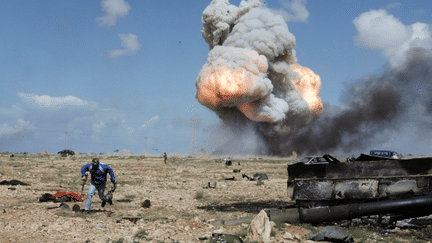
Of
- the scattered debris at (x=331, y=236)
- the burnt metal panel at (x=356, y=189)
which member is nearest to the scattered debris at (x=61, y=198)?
the scattered debris at (x=331, y=236)

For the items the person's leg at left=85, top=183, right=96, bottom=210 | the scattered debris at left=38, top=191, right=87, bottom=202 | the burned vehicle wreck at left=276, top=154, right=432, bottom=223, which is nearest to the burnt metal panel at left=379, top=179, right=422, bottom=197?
the burned vehicle wreck at left=276, top=154, right=432, bottom=223

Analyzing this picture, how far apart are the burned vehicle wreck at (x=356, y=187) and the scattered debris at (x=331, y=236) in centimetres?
112

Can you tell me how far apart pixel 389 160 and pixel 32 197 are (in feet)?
47.8

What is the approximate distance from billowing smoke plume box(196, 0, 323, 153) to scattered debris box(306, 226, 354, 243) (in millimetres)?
40998

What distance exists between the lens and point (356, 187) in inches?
412

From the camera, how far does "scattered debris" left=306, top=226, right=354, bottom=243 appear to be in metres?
8.84

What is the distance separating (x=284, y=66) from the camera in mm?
59812

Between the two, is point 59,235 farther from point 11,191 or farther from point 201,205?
point 11,191

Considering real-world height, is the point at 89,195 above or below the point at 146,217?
above

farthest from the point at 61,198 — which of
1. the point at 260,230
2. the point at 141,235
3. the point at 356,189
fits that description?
the point at 356,189

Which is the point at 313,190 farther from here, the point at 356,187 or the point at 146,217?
the point at 146,217

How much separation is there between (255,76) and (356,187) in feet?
139

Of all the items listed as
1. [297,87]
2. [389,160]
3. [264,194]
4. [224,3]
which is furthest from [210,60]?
[389,160]

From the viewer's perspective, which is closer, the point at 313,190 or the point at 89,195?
the point at 313,190
